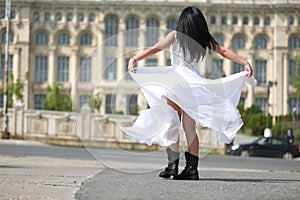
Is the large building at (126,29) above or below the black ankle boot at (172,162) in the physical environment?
above

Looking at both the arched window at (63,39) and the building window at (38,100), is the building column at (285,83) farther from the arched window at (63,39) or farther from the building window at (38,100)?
the building window at (38,100)

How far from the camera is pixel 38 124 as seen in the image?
39125 mm

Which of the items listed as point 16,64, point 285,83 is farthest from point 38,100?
point 285,83

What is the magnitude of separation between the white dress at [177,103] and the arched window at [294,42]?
6554cm

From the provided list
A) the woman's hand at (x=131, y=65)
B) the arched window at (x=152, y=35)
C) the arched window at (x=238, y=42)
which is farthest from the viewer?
the arched window at (x=238, y=42)

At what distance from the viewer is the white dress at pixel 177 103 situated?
22.0 feet

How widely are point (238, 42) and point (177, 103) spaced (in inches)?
2561

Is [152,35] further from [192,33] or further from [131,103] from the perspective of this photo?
[131,103]

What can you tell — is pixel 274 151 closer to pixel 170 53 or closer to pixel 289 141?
pixel 289 141

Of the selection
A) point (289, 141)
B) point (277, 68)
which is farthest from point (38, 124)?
point (277, 68)

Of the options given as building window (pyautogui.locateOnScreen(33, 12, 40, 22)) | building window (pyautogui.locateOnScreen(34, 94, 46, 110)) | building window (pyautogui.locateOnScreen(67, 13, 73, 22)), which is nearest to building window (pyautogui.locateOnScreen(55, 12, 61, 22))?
building window (pyautogui.locateOnScreen(67, 13, 73, 22))

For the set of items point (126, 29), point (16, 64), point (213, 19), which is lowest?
point (16, 64)

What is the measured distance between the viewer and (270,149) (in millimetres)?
28766

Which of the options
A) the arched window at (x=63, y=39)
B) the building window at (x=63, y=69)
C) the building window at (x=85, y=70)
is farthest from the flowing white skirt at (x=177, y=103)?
the arched window at (x=63, y=39)
